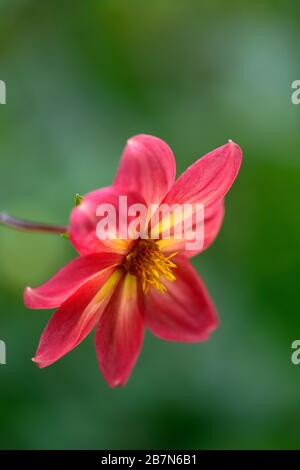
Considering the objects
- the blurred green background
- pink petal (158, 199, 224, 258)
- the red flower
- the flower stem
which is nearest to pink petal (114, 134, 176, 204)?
the red flower

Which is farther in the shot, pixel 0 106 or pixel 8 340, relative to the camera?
pixel 0 106

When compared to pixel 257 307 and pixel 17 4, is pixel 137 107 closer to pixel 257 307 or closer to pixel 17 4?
pixel 17 4

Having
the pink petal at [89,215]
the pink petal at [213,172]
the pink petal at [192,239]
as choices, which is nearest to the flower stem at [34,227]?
the pink petal at [89,215]

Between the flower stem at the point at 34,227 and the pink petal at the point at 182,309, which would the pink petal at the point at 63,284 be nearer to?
the flower stem at the point at 34,227

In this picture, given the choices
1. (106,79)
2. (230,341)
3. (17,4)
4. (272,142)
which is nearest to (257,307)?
(230,341)

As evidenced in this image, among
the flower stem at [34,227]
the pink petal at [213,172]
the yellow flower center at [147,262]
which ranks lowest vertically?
the flower stem at [34,227]
